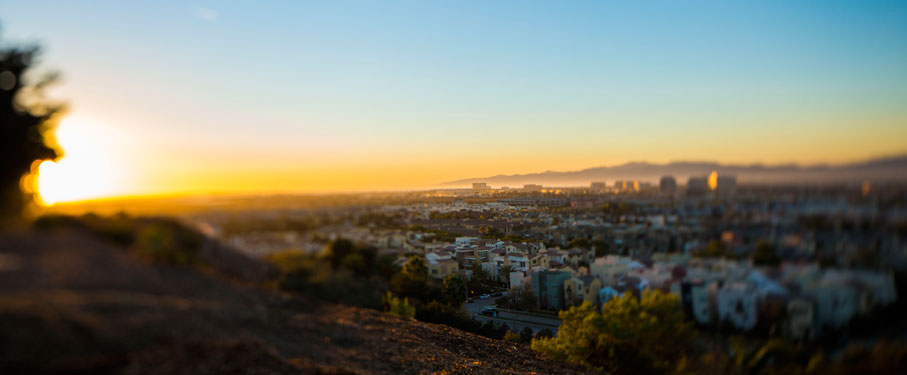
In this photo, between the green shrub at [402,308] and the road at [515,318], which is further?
the green shrub at [402,308]

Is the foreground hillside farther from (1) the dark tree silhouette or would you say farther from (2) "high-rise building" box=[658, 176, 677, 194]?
(2) "high-rise building" box=[658, 176, 677, 194]

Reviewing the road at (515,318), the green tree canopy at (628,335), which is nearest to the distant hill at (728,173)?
the green tree canopy at (628,335)

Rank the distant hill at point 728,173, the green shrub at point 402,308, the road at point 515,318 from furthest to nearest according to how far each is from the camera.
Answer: the green shrub at point 402,308, the road at point 515,318, the distant hill at point 728,173

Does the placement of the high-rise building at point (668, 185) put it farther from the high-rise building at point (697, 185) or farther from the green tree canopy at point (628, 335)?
the green tree canopy at point (628, 335)

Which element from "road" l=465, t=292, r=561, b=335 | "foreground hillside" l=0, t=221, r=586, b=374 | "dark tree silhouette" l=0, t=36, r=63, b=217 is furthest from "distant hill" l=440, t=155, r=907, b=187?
"dark tree silhouette" l=0, t=36, r=63, b=217

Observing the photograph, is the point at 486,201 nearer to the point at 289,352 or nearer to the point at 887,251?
the point at 289,352

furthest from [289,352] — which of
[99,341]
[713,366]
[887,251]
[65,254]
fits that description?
[887,251]

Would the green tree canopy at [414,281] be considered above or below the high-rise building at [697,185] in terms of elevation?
below
